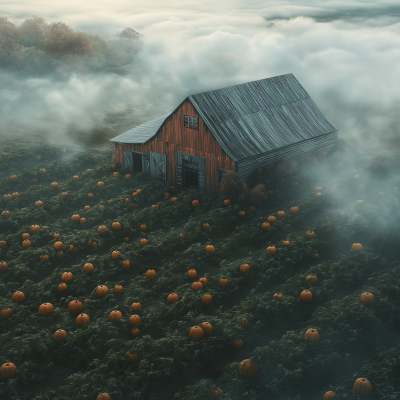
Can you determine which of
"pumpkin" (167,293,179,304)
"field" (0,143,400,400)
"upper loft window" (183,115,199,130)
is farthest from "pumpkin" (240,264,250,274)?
"upper loft window" (183,115,199,130)

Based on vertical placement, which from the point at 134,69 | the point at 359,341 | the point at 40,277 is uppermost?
the point at 359,341

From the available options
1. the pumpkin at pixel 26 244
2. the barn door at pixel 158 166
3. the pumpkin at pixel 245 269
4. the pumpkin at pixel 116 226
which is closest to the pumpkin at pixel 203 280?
the pumpkin at pixel 245 269

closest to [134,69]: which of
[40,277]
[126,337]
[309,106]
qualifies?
[309,106]

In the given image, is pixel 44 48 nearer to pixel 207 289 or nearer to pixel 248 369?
pixel 207 289

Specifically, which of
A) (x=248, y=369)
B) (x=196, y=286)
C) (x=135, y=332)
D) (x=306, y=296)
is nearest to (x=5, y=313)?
(x=135, y=332)

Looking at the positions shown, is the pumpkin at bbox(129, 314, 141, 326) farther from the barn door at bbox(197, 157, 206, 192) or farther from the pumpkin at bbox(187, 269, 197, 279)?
the barn door at bbox(197, 157, 206, 192)

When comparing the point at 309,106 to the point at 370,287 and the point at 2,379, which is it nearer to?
the point at 370,287
